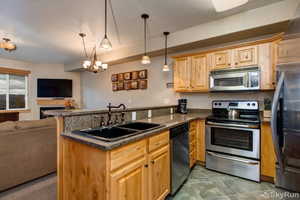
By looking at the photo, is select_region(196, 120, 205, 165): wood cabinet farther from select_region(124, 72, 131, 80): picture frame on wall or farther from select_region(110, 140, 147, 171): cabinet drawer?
select_region(124, 72, 131, 80): picture frame on wall

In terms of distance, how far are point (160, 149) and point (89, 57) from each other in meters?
4.58

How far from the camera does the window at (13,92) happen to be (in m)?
5.30

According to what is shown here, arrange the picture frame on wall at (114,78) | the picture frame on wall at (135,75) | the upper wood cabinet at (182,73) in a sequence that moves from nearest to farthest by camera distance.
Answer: the upper wood cabinet at (182,73)
the picture frame on wall at (135,75)
the picture frame on wall at (114,78)

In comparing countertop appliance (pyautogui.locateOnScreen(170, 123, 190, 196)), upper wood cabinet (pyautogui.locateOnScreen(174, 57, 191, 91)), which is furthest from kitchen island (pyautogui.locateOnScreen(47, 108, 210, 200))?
upper wood cabinet (pyautogui.locateOnScreen(174, 57, 191, 91))

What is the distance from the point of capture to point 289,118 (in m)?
1.26

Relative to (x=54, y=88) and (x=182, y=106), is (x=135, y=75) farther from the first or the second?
(x=54, y=88)

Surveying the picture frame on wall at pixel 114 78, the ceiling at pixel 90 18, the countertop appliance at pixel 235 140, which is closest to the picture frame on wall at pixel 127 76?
the picture frame on wall at pixel 114 78

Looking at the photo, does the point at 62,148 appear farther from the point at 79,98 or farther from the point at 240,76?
the point at 79,98

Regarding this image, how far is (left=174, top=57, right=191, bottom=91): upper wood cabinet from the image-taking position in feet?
10.8

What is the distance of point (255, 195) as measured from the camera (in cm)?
203

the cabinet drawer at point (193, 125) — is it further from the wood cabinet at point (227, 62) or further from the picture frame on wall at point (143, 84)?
the picture frame on wall at point (143, 84)

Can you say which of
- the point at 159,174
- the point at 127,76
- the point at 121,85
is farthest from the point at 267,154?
the point at 121,85

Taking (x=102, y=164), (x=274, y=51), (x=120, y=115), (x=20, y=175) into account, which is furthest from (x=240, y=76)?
(x=20, y=175)

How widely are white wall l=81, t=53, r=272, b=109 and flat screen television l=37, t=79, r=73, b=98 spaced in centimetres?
58
